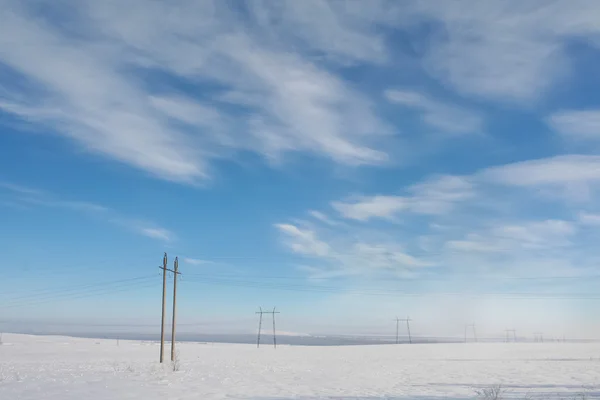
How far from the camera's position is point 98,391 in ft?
74.9

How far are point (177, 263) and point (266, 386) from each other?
16.6 metres

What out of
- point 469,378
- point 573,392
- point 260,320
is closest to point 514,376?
point 469,378

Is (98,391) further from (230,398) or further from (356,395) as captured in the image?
(356,395)

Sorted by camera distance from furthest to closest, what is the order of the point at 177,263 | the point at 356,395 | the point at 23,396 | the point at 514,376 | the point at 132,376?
the point at 177,263
the point at 514,376
the point at 132,376
the point at 356,395
the point at 23,396

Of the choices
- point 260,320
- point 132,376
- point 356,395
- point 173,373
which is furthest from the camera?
point 260,320

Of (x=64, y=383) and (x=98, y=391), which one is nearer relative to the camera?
(x=98, y=391)

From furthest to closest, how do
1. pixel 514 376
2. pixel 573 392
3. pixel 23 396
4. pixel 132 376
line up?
pixel 514 376, pixel 132 376, pixel 573 392, pixel 23 396

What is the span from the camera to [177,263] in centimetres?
4025

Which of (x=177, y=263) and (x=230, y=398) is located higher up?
(x=177, y=263)

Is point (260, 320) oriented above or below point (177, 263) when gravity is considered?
below

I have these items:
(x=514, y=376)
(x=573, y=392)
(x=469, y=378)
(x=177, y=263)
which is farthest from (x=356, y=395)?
(x=177, y=263)

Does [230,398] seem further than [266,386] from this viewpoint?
No

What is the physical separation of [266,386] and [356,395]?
557 cm

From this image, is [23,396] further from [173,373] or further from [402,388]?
[402,388]
